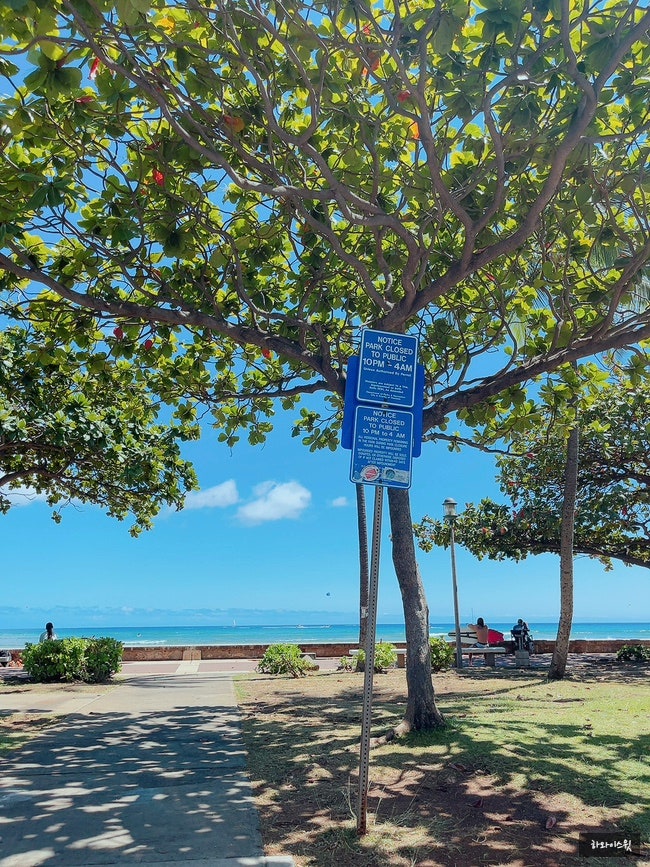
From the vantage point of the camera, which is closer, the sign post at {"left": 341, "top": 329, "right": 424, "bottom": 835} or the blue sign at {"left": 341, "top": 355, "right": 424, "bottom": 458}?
the sign post at {"left": 341, "top": 329, "right": 424, "bottom": 835}

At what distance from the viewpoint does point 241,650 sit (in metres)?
23.9

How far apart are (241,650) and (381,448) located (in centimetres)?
2123

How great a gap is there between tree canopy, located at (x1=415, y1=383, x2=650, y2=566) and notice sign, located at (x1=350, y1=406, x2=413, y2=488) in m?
9.79

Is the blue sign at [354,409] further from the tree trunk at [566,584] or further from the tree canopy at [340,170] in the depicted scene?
the tree trunk at [566,584]

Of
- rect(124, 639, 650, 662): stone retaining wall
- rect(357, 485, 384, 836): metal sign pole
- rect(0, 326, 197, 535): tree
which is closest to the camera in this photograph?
rect(357, 485, 384, 836): metal sign pole

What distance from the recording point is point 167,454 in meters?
13.5

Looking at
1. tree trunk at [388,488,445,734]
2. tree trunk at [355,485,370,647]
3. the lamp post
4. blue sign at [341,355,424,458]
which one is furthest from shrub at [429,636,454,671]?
blue sign at [341,355,424,458]

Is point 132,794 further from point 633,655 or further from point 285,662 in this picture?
point 633,655

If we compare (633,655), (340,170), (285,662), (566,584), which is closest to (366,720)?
(340,170)

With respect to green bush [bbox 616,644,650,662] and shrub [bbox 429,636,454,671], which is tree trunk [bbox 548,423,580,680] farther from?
green bush [bbox 616,644,650,662]

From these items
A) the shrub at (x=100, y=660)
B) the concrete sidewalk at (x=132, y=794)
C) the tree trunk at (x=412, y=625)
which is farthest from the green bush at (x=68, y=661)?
the tree trunk at (x=412, y=625)

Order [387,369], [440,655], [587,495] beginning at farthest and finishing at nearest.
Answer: [587,495] < [440,655] < [387,369]

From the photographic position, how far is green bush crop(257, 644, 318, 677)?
15.7 meters

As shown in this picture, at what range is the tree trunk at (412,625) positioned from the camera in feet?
23.0
